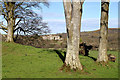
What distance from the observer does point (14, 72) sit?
12.8 m

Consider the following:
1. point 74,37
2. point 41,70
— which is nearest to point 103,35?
point 74,37

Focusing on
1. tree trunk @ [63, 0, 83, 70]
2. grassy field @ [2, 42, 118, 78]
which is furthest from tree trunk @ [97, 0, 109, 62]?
tree trunk @ [63, 0, 83, 70]

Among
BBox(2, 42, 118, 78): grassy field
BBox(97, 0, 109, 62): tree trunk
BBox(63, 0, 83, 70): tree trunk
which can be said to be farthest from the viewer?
BBox(97, 0, 109, 62): tree trunk

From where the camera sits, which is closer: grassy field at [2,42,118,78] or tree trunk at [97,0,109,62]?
grassy field at [2,42,118,78]

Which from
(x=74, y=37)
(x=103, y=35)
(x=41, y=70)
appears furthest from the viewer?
(x=103, y=35)

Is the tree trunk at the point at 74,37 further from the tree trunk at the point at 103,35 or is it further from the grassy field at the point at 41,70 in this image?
the tree trunk at the point at 103,35

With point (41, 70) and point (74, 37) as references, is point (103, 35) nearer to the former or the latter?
point (74, 37)

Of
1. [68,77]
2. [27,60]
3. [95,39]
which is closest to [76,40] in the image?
[68,77]

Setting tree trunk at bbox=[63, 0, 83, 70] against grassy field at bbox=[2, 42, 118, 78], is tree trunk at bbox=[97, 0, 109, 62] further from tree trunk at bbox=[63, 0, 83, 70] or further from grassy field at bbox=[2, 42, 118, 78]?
tree trunk at bbox=[63, 0, 83, 70]

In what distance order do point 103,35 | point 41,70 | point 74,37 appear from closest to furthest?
point 74,37, point 41,70, point 103,35

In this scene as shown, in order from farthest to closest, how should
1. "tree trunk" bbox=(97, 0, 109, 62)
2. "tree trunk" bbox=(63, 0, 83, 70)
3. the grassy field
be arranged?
"tree trunk" bbox=(97, 0, 109, 62), "tree trunk" bbox=(63, 0, 83, 70), the grassy field

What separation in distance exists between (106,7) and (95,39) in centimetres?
1854

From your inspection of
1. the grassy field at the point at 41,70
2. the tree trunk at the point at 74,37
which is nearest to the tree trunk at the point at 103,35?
the grassy field at the point at 41,70

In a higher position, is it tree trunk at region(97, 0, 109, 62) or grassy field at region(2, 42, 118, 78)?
tree trunk at region(97, 0, 109, 62)
